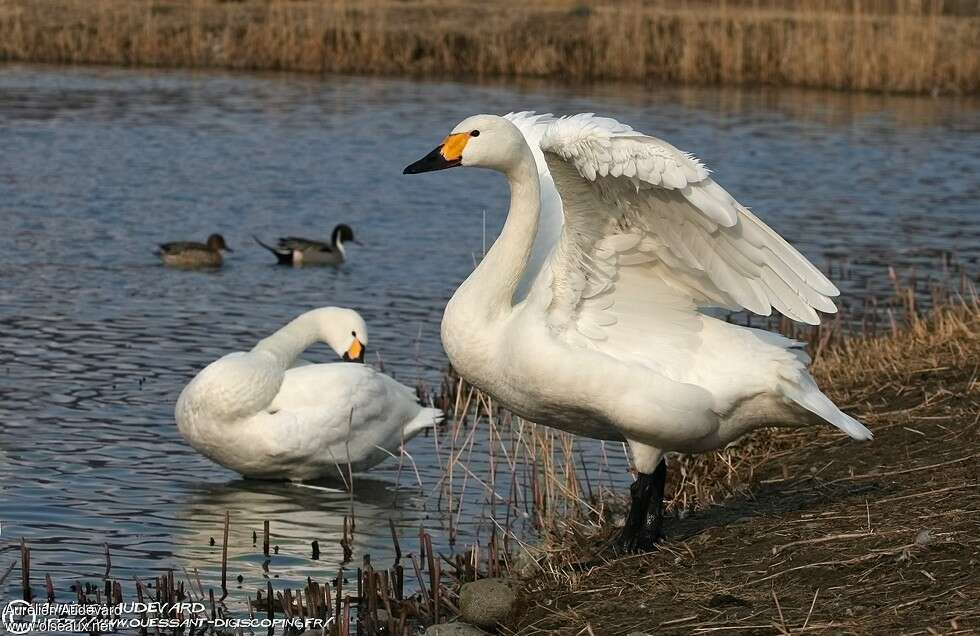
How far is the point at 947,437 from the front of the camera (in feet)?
22.0

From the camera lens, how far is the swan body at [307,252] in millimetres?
14727

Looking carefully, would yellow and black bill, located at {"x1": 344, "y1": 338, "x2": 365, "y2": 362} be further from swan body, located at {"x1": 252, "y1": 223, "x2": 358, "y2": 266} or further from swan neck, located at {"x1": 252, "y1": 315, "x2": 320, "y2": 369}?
swan body, located at {"x1": 252, "y1": 223, "x2": 358, "y2": 266}

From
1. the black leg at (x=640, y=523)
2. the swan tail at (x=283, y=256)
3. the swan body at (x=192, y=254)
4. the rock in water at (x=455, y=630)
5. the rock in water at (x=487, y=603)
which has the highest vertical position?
the black leg at (x=640, y=523)

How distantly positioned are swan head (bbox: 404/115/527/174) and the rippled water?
6.54 ft

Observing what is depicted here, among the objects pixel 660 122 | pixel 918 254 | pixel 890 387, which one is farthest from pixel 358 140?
pixel 890 387

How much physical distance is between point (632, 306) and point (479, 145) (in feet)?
2.82

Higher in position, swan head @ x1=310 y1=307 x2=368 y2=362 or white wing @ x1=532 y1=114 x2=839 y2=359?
white wing @ x1=532 y1=114 x2=839 y2=359

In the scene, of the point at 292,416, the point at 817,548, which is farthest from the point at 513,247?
the point at 292,416

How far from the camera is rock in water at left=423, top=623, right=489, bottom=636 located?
5.27 metres

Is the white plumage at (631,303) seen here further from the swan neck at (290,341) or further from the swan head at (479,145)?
the swan neck at (290,341)

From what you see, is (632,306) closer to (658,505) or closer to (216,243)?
(658,505)

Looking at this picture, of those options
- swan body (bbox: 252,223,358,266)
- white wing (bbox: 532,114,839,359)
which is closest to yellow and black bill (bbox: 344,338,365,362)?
white wing (bbox: 532,114,839,359)

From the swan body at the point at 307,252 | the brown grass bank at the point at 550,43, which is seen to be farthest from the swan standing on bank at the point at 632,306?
the brown grass bank at the point at 550,43

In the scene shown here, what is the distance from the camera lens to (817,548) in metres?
5.32
